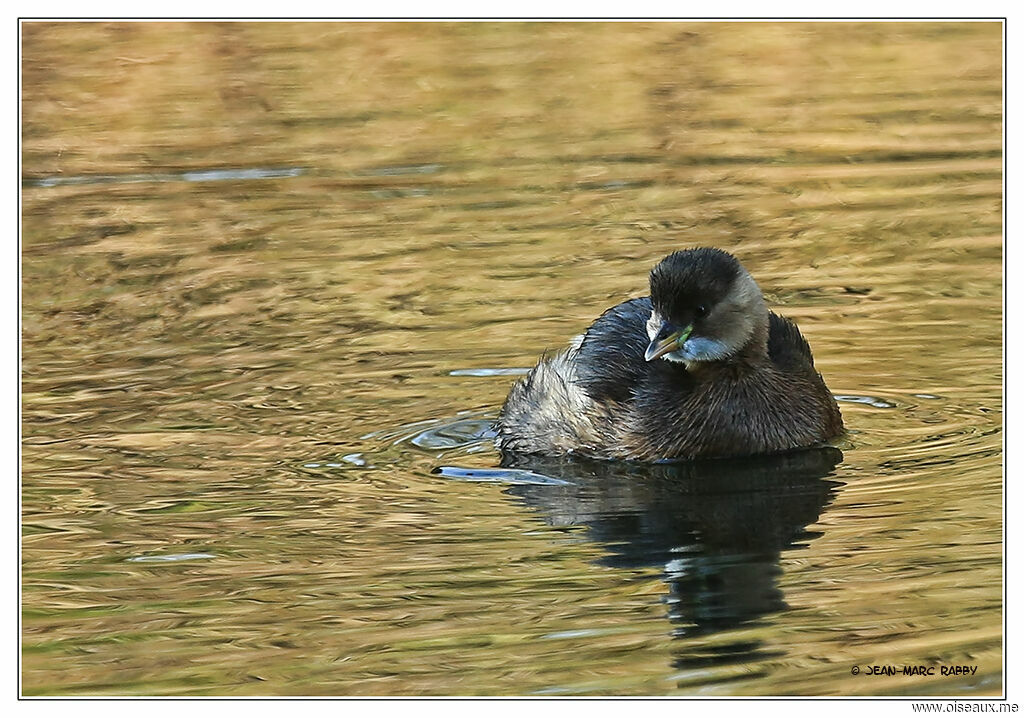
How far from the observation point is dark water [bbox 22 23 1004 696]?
911 cm

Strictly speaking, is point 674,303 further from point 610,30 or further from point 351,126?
point 610,30

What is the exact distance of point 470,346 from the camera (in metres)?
14.1

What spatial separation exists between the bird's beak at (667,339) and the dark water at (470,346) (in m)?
0.78

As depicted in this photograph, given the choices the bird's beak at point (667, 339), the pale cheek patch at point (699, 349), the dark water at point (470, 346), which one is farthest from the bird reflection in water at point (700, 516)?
the bird's beak at point (667, 339)

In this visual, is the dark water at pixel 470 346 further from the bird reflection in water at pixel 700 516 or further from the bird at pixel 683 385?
the bird at pixel 683 385

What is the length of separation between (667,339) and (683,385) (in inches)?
22.6

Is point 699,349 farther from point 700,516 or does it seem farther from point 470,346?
point 470,346

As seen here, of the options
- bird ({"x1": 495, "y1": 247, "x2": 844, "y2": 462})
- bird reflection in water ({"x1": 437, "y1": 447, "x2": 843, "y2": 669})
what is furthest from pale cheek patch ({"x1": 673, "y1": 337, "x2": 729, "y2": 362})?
bird reflection in water ({"x1": 437, "y1": 447, "x2": 843, "y2": 669})

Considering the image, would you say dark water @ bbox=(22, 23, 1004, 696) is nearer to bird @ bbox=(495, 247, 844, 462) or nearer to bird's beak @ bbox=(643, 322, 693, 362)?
bird @ bbox=(495, 247, 844, 462)

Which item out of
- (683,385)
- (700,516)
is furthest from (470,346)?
(700,516)

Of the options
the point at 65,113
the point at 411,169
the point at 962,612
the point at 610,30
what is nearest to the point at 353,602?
the point at 962,612

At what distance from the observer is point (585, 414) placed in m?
12.2

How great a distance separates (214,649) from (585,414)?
149 inches

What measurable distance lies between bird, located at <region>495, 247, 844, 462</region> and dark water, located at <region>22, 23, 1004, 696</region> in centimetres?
26
